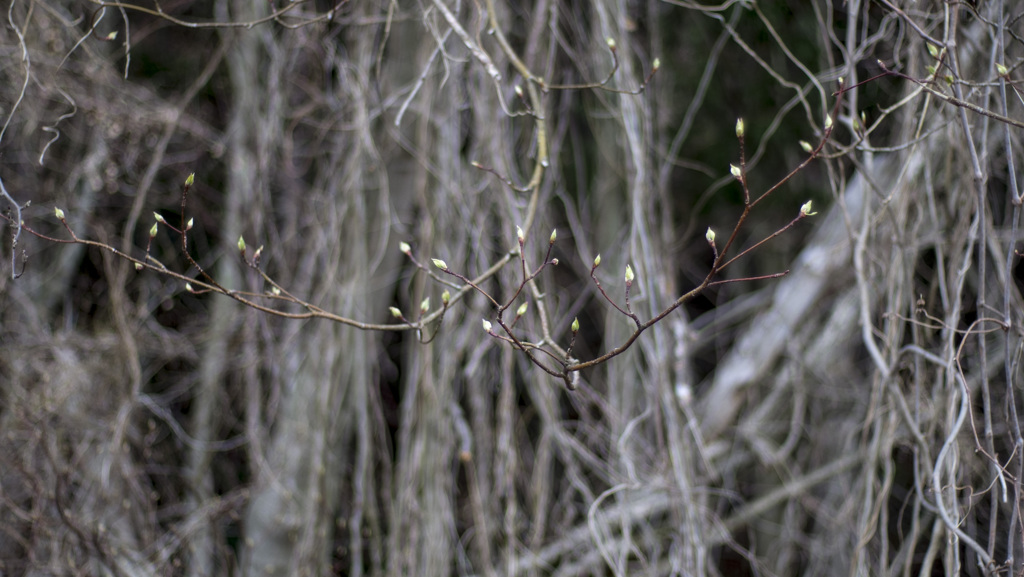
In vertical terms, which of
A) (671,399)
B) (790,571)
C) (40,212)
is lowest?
(790,571)

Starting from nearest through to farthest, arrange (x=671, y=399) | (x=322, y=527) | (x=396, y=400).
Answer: (x=671, y=399)
(x=322, y=527)
(x=396, y=400)

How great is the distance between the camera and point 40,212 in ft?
7.68

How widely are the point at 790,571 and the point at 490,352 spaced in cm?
167

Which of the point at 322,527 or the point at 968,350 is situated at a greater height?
the point at 968,350

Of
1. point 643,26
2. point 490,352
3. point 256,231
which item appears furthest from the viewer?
point 643,26

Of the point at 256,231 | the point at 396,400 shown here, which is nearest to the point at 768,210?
the point at 396,400

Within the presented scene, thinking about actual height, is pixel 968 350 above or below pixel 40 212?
below

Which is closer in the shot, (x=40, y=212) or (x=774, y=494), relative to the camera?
(x=774, y=494)

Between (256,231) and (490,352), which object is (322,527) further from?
(256,231)

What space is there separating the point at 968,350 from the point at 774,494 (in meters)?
0.73

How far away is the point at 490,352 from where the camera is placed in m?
1.93

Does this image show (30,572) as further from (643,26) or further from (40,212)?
(643,26)

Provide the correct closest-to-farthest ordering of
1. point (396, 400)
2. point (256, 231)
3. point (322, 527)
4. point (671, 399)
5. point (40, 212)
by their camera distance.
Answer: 1. point (671, 399)
2. point (322, 527)
3. point (256, 231)
4. point (40, 212)
5. point (396, 400)

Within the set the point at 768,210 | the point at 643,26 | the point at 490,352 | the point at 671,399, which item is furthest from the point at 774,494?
the point at 643,26
